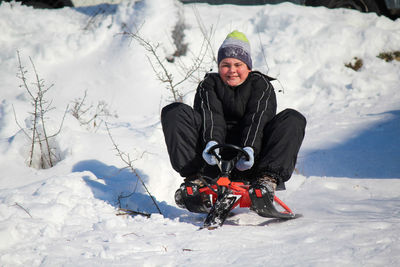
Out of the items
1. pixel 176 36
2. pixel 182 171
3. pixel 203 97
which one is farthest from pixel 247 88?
pixel 176 36

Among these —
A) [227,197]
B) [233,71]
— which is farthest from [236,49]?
[227,197]

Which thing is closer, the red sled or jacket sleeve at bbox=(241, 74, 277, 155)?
the red sled

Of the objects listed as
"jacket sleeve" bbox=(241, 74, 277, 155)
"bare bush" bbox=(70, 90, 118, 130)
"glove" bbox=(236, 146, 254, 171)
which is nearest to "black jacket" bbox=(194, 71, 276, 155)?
"jacket sleeve" bbox=(241, 74, 277, 155)

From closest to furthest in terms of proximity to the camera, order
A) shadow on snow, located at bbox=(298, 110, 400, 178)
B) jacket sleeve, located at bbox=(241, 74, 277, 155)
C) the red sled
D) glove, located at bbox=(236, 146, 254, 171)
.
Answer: the red sled, glove, located at bbox=(236, 146, 254, 171), jacket sleeve, located at bbox=(241, 74, 277, 155), shadow on snow, located at bbox=(298, 110, 400, 178)

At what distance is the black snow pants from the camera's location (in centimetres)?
287

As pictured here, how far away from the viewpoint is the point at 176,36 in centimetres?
712

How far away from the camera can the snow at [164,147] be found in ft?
7.20

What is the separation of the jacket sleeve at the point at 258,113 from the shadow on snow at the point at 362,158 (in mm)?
1217

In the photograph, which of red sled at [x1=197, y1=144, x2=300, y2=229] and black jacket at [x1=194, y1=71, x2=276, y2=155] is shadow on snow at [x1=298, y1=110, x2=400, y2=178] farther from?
red sled at [x1=197, y1=144, x2=300, y2=229]

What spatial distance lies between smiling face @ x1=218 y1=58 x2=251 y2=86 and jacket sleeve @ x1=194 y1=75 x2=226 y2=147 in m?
0.12

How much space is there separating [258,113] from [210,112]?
0.36m

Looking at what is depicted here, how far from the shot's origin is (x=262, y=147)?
9.97 ft

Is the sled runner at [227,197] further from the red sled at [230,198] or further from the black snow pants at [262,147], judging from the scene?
the black snow pants at [262,147]

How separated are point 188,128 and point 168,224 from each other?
0.72 metres
